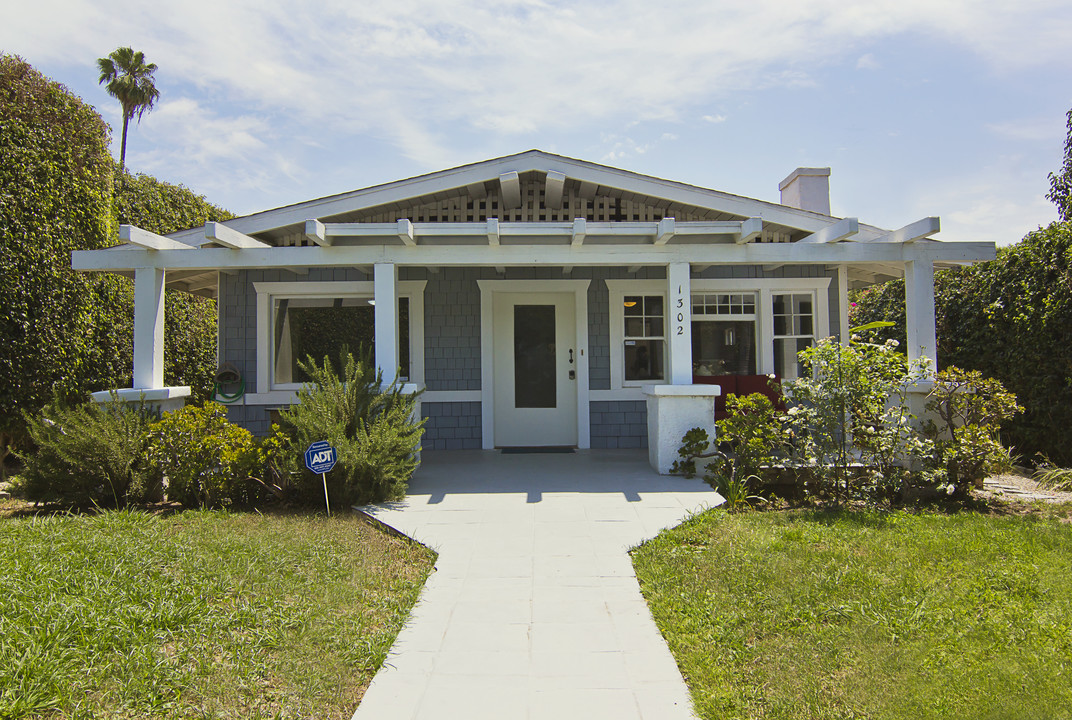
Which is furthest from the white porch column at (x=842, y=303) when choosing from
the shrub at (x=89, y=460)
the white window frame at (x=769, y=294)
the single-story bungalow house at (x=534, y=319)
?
the shrub at (x=89, y=460)

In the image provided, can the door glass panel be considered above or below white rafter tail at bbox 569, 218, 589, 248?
below

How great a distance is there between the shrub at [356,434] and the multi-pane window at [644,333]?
3.67 meters

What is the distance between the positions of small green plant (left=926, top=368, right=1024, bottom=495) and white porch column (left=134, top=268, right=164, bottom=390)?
735cm

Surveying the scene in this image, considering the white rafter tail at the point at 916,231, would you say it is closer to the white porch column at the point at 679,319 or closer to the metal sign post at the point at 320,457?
the white porch column at the point at 679,319

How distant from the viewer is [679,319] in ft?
22.3

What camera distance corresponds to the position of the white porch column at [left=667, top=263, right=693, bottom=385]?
6.74 metres

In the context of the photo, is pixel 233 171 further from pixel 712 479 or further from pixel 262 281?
pixel 712 479

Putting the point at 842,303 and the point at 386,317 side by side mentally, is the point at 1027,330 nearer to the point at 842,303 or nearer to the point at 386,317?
the point at 842,303

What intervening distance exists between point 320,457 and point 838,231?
519 cm

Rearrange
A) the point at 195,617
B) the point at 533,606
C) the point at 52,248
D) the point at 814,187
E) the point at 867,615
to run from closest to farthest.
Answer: the point at 195,617 < the point at 867,615 < the point at 533,606 < the point at 52,248 < the point at 814,187

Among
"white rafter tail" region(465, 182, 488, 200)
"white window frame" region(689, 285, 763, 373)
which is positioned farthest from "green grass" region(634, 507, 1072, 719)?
"white rafter tail" region(465, 182, 488, 200)

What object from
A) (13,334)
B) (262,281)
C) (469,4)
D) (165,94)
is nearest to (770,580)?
(469,4)

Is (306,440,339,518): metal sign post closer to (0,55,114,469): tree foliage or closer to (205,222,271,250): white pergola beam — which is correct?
(205,222,271,250): white pergola beam

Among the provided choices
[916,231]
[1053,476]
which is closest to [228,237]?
[916,231]
